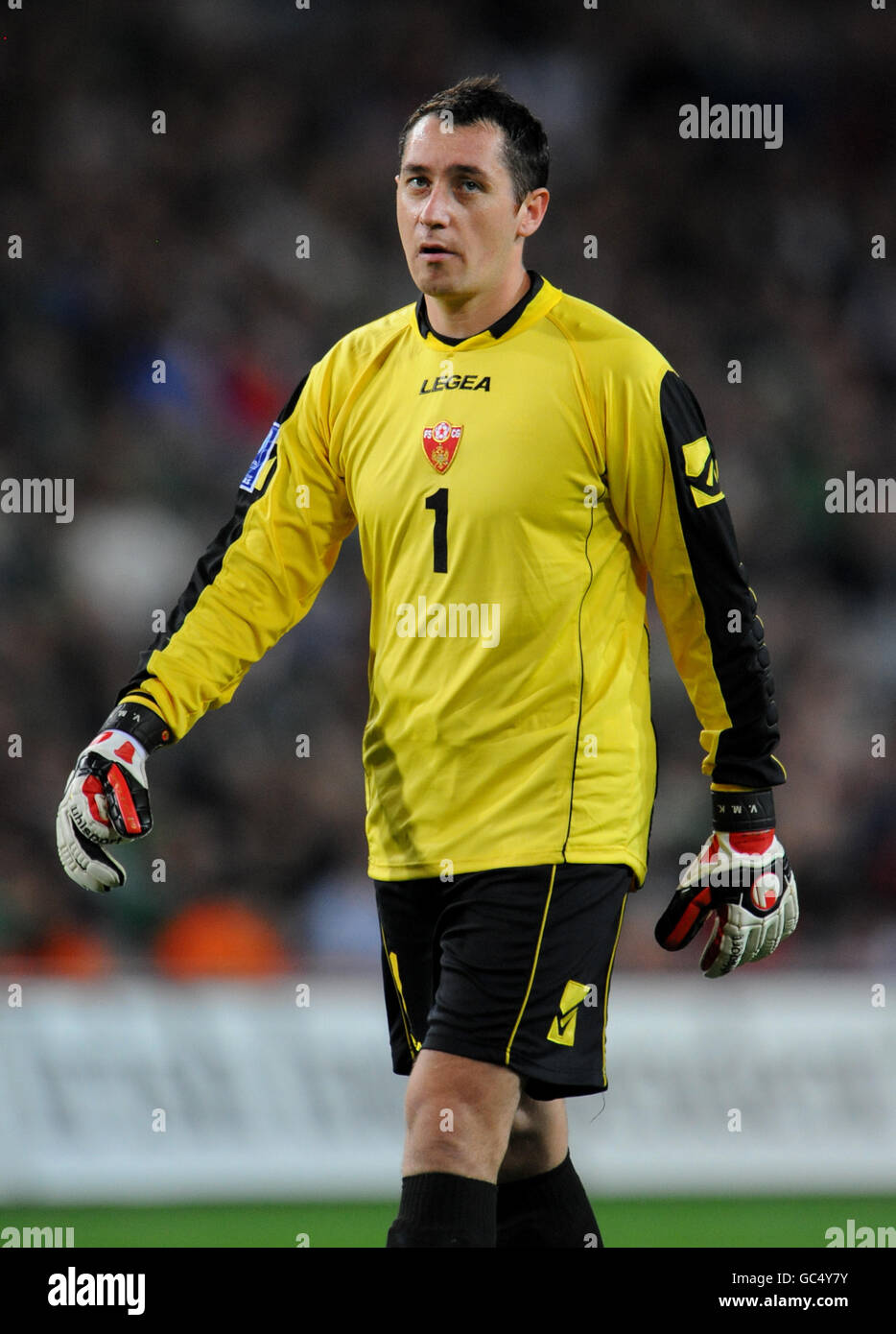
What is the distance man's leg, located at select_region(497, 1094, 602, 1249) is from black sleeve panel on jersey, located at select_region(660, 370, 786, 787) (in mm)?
781

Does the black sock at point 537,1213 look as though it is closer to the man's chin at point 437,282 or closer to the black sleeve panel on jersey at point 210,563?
the black sleeve panel on jersey at point 210,563

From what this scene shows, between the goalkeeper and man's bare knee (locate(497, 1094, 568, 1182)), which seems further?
man's bare knee (locate(497, 1094, 568, 1182))

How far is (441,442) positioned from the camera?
3596 millimetres

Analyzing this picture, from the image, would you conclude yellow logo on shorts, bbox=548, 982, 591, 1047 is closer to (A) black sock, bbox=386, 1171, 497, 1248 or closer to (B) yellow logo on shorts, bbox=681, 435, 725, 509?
(A) black sock, bbox=386, 1171, 497, 1248

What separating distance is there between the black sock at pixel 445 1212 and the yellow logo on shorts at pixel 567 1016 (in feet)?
0.99

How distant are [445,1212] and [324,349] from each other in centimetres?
751

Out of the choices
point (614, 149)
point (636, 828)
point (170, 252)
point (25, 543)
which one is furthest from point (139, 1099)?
point (614, 149)

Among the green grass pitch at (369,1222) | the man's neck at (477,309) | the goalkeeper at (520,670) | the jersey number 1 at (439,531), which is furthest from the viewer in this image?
the green grass pitch at (369,1222)

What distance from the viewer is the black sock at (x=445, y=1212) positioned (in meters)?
3.20

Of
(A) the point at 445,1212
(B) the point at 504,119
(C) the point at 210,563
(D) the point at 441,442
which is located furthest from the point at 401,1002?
(B) the point at 504,119

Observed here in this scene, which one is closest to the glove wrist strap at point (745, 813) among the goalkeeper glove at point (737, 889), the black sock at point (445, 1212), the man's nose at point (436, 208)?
the goalkeeper glove at point (737, 889)

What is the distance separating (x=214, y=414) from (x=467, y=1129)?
23.2ft

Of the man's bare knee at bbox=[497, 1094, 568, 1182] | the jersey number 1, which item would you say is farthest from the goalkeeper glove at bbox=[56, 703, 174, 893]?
the man's bare knee at bbox=[497, 1094, 568, 1182]

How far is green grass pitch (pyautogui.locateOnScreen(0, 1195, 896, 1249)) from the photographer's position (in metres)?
6.50
